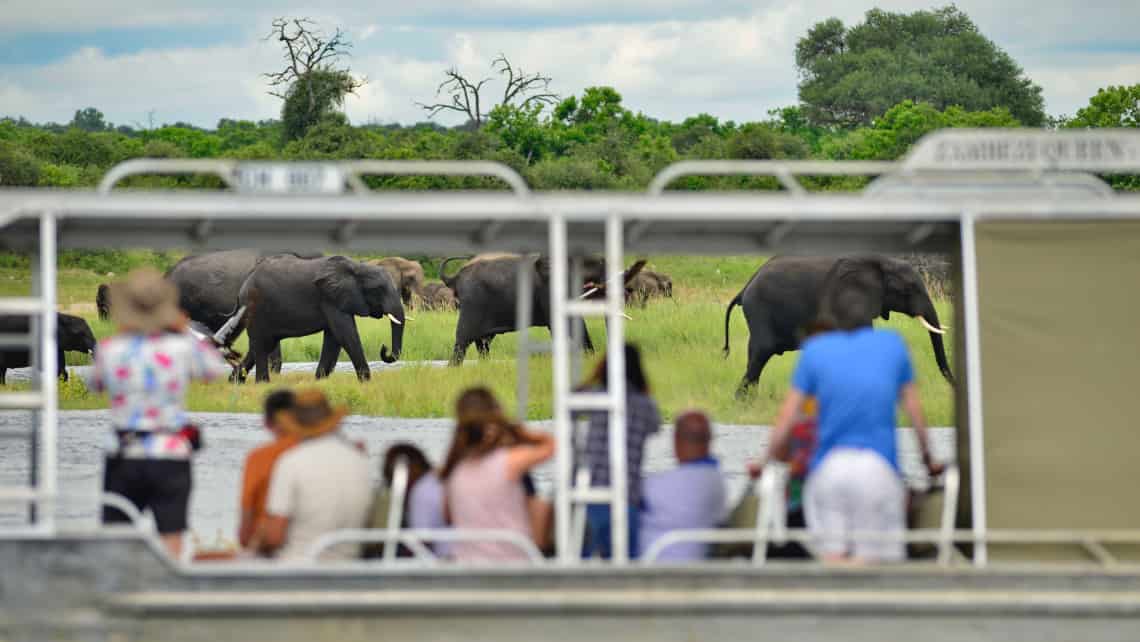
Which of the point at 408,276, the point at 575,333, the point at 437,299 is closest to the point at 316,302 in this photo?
the point at 408,276

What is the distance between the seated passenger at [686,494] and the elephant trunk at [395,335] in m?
19.0

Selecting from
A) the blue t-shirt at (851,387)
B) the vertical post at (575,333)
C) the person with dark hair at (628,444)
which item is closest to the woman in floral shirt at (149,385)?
the person with dark hair at (628,444)

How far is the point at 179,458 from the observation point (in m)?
8.38

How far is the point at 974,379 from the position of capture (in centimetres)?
874

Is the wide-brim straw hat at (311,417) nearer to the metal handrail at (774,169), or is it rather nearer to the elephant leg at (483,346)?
the metal handrail at (774,169)

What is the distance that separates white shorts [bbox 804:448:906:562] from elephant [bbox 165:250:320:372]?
78.9 feet

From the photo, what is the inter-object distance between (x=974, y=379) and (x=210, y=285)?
24148mm

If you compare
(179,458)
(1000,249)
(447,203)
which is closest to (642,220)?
(447,203)

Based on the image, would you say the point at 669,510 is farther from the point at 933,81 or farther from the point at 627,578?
the point at 933,81

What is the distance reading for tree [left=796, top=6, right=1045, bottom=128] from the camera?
91375mm

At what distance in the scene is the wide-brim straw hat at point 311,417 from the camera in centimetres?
848

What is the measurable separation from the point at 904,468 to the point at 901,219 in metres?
12.9

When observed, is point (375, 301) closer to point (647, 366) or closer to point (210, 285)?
point (647, 366)

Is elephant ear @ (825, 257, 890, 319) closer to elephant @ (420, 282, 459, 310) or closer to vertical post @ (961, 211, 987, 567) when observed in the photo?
vertical post @ (961, 211, 987, 567)
